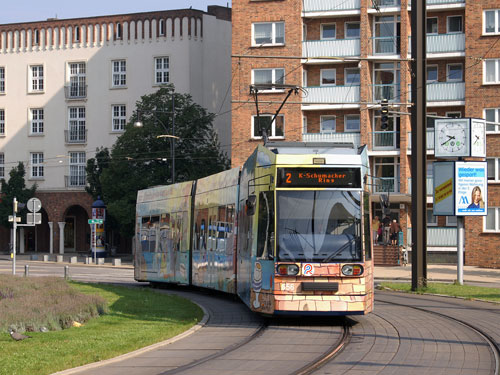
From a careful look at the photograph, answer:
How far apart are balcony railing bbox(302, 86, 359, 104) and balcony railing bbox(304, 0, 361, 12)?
4403mm

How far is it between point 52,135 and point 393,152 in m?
29.2

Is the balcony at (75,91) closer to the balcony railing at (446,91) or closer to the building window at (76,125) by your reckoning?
the building window at (76,125)

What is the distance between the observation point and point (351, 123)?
52.0 m

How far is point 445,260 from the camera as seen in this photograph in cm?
4859

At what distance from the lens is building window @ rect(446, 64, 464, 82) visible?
5022 cm

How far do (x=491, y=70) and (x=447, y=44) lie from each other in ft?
9.15

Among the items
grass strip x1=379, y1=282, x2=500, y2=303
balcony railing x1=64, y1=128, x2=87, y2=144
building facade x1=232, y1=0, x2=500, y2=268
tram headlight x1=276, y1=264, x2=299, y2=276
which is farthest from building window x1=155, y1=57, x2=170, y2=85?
tram headlight x1=276, y1=264, x2=299, y2=276

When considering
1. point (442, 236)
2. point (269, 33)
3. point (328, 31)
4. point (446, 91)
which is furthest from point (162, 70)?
point (442, 236)

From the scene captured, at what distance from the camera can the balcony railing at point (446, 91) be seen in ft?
161

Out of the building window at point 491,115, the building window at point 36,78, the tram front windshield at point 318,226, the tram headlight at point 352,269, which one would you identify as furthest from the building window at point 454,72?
the tram headlight at point 352,269

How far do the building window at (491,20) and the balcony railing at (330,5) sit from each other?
22.7ft

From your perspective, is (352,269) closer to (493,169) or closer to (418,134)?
(418,134)

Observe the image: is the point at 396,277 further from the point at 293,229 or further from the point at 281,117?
the point at 293,229

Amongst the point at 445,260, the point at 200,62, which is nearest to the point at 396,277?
the point at 445,260
